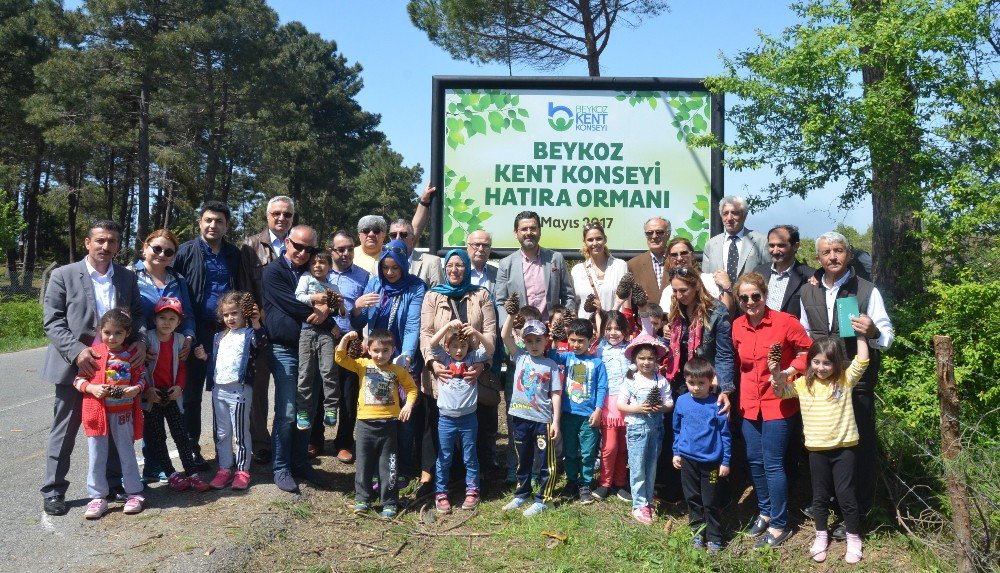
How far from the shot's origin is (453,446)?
5.58 metres

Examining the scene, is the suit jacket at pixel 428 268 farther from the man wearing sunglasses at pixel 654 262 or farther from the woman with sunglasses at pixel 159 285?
the woman with sunglasses at pixel 159 285

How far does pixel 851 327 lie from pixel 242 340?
4.07m

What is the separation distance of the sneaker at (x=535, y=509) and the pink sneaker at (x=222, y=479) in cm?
214

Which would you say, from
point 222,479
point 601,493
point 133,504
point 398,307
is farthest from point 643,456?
point 133,504

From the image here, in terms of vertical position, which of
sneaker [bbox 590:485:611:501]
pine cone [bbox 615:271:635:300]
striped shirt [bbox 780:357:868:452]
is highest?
pine cone [bbox 615:271:635:300]

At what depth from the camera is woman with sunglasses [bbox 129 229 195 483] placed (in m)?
5.40

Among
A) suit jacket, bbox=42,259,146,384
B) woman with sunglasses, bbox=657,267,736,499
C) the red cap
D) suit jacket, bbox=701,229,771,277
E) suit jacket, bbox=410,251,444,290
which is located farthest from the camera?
suit jacket, bbox=410,251,444,290

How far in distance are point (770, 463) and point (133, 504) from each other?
13.5 ft

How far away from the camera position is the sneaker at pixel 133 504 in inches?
197

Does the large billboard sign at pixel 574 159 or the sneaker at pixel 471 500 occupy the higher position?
the large billboard sign at pixel 574 159

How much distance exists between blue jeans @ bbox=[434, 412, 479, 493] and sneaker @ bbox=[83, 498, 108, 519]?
219 cm

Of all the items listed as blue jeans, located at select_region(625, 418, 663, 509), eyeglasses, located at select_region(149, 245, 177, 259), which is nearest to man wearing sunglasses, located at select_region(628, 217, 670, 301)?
blue jeans, located at select_region(625, 418, 663, 509)

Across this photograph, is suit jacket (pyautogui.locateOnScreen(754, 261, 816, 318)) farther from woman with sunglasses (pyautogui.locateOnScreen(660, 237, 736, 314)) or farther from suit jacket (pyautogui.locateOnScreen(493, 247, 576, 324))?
suit jacket (pyautogui.locateOnScreen(493, 247, 576, 324))

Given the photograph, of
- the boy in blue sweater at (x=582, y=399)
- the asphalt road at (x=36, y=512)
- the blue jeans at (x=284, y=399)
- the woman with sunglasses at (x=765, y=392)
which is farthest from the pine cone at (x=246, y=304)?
the woman with sunglasses at (x=765, y=392)
